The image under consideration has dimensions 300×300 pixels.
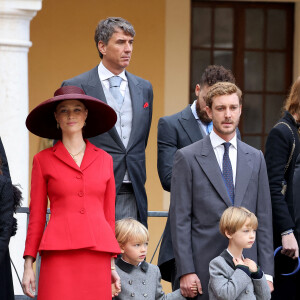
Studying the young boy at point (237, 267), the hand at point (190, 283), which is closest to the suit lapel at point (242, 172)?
the young boy at point (237, 267)

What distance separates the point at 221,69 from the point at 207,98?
65 cm

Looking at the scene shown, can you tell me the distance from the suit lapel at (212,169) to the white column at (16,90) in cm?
314

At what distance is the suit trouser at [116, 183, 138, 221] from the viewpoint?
20.9ft

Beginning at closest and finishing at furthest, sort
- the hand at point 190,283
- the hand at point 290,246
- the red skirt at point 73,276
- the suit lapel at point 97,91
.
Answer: the red skirt at point 73,276 → the hand at point 190,283 → the suit lapel at point 97,91 → the hand at point 290,246

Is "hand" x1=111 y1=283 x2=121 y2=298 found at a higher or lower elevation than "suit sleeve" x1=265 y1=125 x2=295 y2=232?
lower

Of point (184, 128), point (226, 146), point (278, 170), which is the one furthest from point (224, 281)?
point (184, 128)

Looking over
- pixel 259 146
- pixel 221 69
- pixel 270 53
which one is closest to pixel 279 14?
pixel 270 53

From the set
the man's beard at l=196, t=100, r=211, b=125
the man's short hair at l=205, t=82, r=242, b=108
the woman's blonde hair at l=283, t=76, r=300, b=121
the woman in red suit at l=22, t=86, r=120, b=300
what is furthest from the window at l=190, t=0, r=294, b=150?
the woman in red suit at l=22, t=86, r=120, b=300

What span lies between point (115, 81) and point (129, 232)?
3.45ft

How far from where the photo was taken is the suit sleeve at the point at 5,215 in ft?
17.9

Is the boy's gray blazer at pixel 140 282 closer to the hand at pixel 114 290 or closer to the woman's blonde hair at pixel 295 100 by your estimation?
the hand at pixel 114 290

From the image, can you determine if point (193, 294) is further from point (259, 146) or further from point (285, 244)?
point (259, 146)

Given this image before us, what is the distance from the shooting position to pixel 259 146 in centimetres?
1165

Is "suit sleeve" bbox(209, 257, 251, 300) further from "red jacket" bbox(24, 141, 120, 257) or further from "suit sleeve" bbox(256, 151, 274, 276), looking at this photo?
"red jacket" bbox(24, 141, 120, 257)
